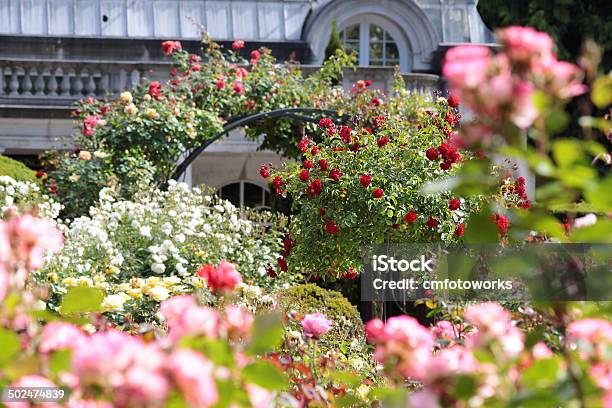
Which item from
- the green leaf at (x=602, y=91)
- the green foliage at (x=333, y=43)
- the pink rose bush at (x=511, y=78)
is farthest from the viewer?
the green foliage at (x=333, y=43)

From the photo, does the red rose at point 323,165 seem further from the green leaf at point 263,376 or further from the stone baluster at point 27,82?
the stone baluster at point 27,82

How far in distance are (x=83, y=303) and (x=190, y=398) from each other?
54 centimetres

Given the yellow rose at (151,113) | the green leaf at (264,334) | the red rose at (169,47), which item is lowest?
the green leaf at (264,334)

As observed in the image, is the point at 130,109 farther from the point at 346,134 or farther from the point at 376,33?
the point at 376,33

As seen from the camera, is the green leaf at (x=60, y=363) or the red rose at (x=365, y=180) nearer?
the green leaf at (x=60, y=363)

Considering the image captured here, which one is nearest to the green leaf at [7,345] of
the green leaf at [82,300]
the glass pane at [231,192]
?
the green leaf at [82,300]

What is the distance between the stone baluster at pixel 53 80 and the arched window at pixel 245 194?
9.12 feet

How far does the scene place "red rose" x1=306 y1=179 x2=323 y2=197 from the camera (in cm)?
600

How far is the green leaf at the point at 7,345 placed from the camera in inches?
54.9

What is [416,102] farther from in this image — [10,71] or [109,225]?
[10,71]

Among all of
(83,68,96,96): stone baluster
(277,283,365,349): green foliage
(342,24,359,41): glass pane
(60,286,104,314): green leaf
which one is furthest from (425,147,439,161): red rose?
(342,24,359,41): glass pane

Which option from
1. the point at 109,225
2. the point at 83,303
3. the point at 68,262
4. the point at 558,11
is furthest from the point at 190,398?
the point at 558,11

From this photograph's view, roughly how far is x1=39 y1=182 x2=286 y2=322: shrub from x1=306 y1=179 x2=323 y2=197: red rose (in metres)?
0.86

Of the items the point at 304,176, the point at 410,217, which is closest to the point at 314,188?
the point at 304,176
